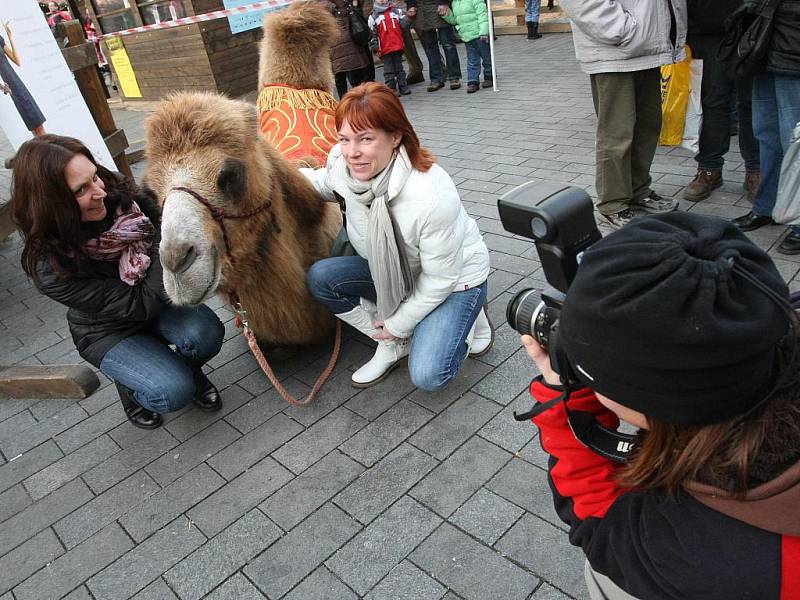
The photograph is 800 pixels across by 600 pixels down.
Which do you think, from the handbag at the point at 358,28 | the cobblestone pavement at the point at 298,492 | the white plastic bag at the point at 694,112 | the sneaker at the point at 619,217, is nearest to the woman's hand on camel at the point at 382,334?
the cobblestone pavement at the point at 298,492

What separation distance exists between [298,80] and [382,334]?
194 cm

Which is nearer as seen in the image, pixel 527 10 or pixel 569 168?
pixel 569 168

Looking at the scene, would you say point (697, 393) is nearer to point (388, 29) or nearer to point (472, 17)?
point (472, 17)

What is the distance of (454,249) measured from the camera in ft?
8.90

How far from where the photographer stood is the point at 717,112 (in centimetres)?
407

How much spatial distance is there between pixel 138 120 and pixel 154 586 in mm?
9835

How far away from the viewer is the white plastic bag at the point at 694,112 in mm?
4323

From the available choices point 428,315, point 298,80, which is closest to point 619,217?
point 428,315

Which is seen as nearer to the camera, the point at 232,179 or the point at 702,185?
the point at 232,179

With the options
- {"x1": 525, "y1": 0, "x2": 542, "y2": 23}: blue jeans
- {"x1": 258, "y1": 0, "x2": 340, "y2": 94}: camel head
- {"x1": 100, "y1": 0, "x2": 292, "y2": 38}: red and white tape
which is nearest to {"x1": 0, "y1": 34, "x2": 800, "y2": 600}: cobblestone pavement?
{"x1": 258, "y1": 0, "x2": 340, "y2": 94}: camel head

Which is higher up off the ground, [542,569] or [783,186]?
[783,186]

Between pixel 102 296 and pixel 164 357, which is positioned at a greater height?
pixel 102 296

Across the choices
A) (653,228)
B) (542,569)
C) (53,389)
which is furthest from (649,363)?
(53,389)

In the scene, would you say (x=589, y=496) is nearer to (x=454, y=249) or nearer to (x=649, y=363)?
(x=649, y=363)
